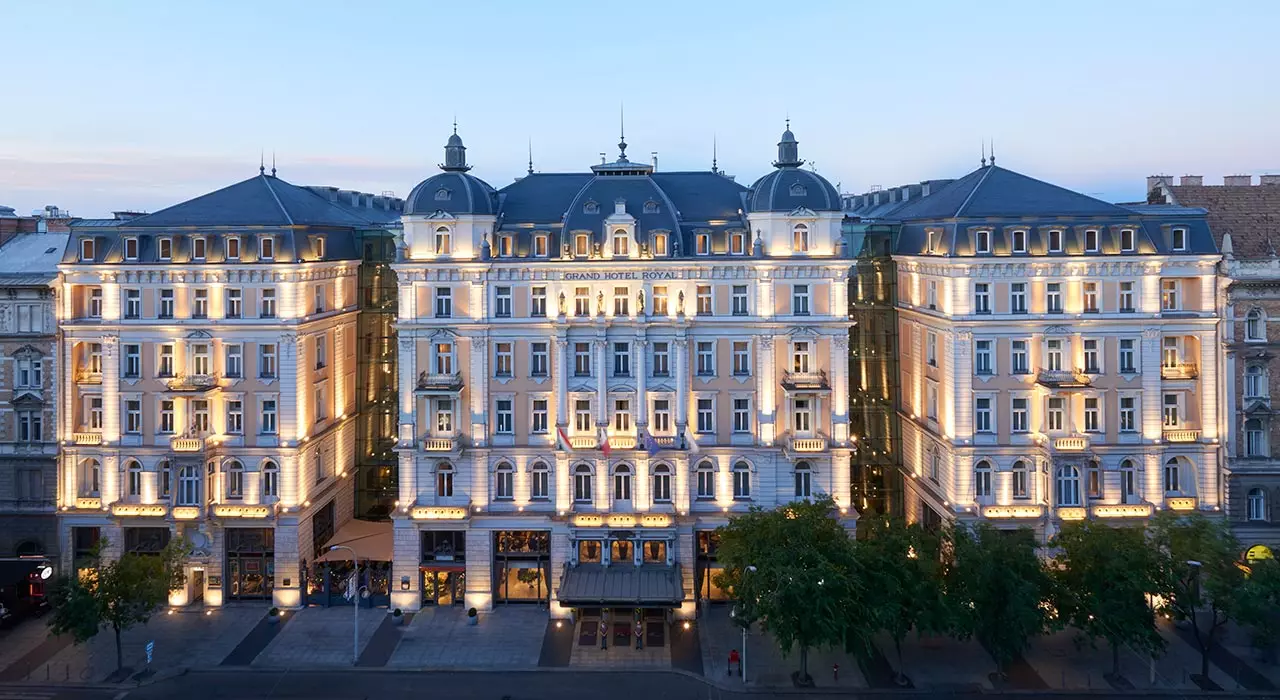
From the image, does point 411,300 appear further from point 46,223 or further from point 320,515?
point 46,223

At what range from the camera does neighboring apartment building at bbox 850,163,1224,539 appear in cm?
6016

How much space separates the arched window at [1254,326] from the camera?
61.6m

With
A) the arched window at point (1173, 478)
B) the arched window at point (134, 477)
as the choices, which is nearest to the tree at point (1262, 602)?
the arched window at point (1173, 478)

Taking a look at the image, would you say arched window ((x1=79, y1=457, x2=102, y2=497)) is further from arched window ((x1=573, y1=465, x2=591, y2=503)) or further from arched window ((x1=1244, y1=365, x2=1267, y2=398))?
arched window ((x1=1244, y1=365, x2=1267, y2=398))

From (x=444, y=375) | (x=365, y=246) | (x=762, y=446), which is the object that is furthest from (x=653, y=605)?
(x=365, y=246)

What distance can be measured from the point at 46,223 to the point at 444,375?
35.2 metres

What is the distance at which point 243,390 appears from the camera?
207ft

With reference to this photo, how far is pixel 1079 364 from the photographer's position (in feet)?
198

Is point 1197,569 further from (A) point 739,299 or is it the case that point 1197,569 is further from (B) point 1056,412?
(A) point 739,299

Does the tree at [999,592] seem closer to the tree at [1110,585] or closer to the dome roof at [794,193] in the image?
the tree at [1110,585]

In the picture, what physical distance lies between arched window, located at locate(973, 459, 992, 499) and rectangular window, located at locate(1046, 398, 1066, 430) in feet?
15.0

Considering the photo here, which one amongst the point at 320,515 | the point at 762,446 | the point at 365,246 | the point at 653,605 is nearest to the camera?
the point at 653,605

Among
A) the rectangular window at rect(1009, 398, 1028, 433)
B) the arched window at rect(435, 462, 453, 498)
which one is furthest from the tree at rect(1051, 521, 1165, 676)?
the arched window at rect(435, 462, 453, 498)

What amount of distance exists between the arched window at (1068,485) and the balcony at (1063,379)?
16.9 feet
